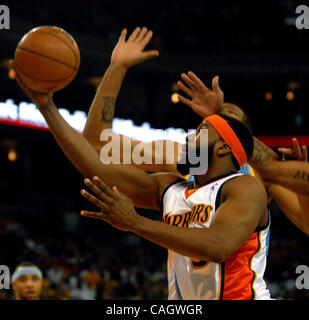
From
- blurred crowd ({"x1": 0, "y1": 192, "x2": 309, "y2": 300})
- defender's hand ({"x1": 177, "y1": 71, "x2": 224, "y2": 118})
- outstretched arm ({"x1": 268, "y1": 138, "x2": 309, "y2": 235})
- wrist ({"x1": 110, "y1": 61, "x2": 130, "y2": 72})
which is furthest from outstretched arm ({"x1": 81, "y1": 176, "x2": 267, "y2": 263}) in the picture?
blurred crowd ({"x1": 0, "y1": 192, "x2": 309, "y2": 300})

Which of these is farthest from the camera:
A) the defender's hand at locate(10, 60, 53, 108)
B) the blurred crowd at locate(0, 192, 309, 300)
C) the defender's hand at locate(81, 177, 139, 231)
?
the blurred crowd at locate(0, 192, 309, 300)

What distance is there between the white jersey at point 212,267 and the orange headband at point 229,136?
0.18 metres

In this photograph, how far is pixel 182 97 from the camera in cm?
397

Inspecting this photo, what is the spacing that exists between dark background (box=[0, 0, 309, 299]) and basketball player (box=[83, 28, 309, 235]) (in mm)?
10865

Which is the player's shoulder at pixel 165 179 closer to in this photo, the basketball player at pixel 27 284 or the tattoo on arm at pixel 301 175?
the tattoo on arm at pixel 301 175

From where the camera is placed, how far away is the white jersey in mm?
3084

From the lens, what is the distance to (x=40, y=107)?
3.18 meters

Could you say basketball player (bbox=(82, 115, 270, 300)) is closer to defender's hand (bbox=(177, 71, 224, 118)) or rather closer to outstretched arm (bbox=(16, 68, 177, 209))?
outstretched arm (bbox=(16, 68, 177, 209))

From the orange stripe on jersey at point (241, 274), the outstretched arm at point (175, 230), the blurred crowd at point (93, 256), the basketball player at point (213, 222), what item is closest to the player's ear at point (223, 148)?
the basketball player at point (213, 222)

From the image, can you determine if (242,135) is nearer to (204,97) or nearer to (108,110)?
(204,97)

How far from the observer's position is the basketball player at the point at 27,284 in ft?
20.7

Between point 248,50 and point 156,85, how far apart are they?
3518 millimetres

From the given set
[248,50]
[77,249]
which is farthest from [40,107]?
[248,50]
